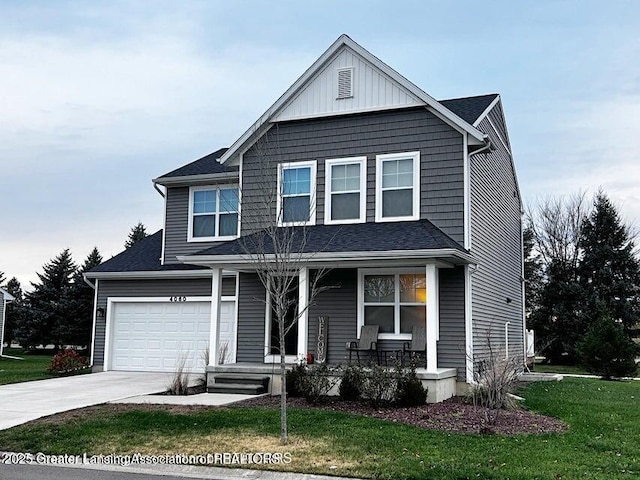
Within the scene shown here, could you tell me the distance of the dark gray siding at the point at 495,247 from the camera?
15.1 meters

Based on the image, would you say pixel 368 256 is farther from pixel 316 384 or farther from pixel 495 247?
pixel 495 247

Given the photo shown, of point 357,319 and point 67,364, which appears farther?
point 67,364

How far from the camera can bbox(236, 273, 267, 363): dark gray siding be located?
50.8ft

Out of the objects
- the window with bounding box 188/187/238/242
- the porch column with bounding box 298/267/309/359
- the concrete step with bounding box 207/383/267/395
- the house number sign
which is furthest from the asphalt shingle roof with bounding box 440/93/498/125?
the concrete step with bounding box 207/383/267/395

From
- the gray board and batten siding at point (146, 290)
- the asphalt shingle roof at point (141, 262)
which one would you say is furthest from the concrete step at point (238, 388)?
the asphalt shingle roof at point (141, 262)

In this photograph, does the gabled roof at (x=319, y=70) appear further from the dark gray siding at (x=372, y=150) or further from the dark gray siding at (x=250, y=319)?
the dark gray siding at (x=250, y=319)

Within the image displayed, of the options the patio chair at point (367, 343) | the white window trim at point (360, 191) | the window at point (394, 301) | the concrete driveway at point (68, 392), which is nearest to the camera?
the concrete driveway at point (68, 392)

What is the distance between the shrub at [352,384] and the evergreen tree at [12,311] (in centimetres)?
2761

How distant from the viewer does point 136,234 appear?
40531mm

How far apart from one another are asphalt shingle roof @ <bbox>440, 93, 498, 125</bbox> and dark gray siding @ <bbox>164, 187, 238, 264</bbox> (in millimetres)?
8007

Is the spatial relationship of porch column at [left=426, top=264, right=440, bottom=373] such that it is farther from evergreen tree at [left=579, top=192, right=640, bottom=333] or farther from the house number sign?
evergreen tree at [left=579, top=192, right=640, bottom=333]

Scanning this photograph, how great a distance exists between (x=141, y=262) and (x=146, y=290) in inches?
Answer: 39.2

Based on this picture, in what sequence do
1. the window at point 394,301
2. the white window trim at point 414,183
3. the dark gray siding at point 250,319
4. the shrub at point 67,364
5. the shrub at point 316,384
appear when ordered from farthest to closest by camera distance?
the shrub at point 67,364 → the dark gray siding at point 250,319 → the white window trim at point 414,183 → the window at point 394,301 → the shrub at point 316,384

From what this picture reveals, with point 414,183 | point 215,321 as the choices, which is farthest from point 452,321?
point 215,321
